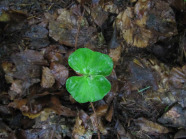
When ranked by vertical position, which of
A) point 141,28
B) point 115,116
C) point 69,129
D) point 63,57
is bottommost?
point 69,129

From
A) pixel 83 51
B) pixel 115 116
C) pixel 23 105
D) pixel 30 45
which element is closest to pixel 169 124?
pixel 115 116

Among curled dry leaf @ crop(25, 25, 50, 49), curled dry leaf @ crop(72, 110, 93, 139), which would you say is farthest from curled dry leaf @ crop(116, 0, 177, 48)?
curled dry leaf @ crop(72, 110, 93, 139)

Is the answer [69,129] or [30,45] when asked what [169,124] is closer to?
[69,129]

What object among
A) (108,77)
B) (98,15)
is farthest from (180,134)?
(98,15)

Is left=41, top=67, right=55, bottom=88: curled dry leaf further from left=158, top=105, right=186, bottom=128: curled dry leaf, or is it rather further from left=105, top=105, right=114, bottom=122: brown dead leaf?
left=158, top=105, right=186, bottom=128: curled dry leaf

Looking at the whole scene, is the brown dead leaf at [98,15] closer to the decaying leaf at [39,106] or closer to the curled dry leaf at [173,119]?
the decaying leaf at [39,106]

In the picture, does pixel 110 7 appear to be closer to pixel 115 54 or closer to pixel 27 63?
pixel 115 54
